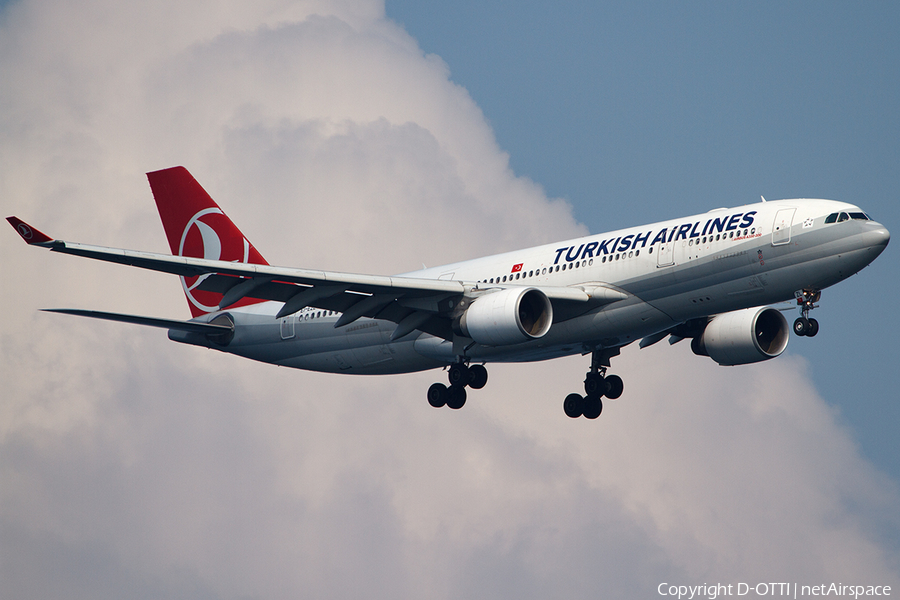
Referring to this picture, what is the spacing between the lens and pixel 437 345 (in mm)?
39312

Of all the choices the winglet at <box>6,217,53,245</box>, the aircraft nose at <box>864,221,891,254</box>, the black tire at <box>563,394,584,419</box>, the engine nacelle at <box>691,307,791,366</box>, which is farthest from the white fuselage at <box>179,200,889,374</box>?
the winglet at <box>6,217,53,245</box>

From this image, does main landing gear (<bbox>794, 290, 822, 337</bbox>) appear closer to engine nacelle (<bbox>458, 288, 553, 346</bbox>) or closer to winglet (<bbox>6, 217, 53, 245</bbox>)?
engine nacelle (<bbox>458, 288, 553, 346</bbox>)

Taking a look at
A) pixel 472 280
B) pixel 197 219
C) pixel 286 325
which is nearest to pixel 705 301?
pixel 472 280

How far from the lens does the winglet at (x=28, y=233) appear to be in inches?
1096

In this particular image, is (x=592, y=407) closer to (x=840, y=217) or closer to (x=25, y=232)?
(x=840, y=217)

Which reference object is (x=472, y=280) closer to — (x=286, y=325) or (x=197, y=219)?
(x=286, y=325)

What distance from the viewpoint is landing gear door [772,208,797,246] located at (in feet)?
108

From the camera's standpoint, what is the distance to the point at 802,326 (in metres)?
33.2

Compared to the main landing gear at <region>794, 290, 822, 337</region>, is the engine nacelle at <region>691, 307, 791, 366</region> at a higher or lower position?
higher

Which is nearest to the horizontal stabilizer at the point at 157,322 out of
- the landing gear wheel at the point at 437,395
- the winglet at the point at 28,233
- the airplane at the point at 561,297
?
the airplane at the point at 561,297

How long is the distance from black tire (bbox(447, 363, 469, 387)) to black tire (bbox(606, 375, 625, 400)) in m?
5.42

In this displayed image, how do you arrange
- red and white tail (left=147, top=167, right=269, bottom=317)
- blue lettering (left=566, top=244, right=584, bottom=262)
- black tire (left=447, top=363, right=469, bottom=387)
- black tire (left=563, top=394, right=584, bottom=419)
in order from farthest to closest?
1. red and white tail (left=147, top=167, right=269, bottom=317)
2. black tire (left=563, top=394, right=584, bottom=419)
3. black tire (left=447, top=363, right=469, bottom=387)
4. blue lettering (left=566, top=244, right=584, bottom=262)

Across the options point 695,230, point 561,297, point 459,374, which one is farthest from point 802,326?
point 459,374

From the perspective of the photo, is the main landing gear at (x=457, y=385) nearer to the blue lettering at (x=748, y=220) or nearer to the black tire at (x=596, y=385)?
the black tire at (x=596, y=385)
